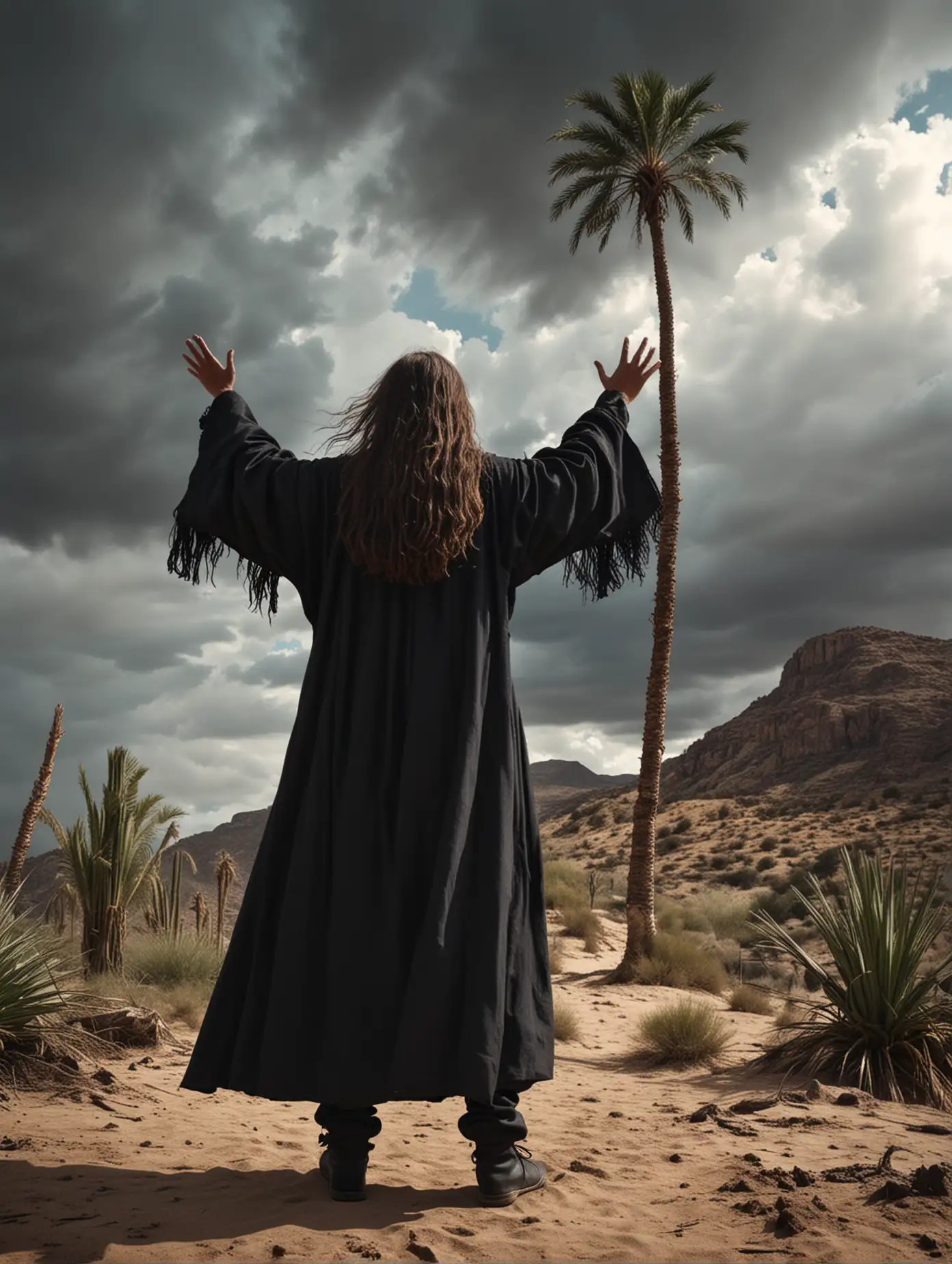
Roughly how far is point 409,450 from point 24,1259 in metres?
2.62

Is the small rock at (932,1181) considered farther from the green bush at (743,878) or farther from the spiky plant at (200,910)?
the green bush at (743,878)

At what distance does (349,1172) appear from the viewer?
3193 mm

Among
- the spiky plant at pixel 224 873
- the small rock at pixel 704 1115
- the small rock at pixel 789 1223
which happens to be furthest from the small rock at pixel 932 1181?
the spiky plant at pixel 224 873

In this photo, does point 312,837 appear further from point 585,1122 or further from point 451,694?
point 585,1122

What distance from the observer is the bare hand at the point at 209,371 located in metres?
3.96

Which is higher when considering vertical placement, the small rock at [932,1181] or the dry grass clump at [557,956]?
the dry grass clump at [557,956]

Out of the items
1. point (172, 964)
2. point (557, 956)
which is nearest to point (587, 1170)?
point (172, 964)

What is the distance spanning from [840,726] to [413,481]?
73063mm

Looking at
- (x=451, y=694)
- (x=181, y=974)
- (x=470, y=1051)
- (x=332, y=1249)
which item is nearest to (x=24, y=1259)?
(x=332, y=1249)

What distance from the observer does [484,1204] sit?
3.19m

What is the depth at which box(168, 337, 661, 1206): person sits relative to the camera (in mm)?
3004

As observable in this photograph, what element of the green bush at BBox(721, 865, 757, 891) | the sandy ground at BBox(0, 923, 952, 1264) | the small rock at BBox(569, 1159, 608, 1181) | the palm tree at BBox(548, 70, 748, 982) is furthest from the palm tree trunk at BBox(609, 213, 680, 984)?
the green bush at BBox(721, 865, 757, 891)

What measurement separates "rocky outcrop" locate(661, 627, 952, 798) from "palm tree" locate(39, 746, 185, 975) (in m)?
52.1

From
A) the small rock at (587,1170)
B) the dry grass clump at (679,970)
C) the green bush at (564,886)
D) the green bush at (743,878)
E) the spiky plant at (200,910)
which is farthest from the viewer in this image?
the green bush at (743,878)
